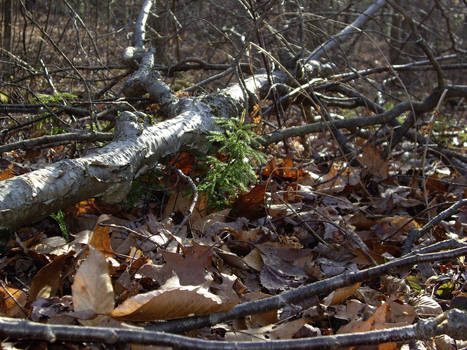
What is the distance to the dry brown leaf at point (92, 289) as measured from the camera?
1353 millimetres

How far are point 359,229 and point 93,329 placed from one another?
181cm

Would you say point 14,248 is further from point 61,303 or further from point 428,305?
point 428,305

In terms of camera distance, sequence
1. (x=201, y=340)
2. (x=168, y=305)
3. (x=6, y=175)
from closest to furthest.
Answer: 1. (x=201, y=340)
2. (x=168, y=305)
3. (x=6, y=175)

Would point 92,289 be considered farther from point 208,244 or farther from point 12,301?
point 208,244

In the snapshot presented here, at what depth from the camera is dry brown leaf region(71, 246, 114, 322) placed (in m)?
1.35

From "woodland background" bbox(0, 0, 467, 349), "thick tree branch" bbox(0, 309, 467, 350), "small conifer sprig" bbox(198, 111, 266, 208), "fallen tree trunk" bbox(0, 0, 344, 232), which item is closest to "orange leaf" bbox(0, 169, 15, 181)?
"woodland background" bbox(0, 0, 467, 349)

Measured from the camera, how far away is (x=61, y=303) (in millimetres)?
1515

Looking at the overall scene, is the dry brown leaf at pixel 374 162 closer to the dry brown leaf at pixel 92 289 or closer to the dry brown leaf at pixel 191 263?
the dry brown leaf at pixel 191 263

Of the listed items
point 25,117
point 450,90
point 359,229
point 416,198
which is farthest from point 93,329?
point 450,90

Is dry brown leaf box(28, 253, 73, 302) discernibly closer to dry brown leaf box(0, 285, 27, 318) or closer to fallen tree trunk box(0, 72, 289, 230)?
dry brown leaf box(0, 285, 27, 318)

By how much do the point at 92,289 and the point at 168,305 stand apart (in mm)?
241

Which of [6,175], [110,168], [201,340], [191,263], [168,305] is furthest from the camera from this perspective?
[6,175]

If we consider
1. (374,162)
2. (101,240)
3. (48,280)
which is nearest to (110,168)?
(101,240)

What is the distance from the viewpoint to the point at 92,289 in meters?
1.38
